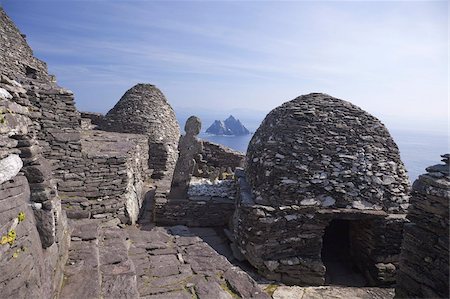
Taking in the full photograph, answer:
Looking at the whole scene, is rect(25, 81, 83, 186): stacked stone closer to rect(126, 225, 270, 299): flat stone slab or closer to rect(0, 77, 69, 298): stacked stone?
rect(126, 225, 270, 299): flat stone slab

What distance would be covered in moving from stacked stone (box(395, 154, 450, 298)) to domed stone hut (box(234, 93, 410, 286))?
2074mm

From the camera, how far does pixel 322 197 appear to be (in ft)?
23.2

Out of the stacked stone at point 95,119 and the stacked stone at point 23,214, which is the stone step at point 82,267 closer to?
the stacked stone at point 23,214

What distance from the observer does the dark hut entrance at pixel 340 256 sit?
7.13 metres

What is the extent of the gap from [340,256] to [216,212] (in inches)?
155

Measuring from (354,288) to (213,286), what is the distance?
4082mm

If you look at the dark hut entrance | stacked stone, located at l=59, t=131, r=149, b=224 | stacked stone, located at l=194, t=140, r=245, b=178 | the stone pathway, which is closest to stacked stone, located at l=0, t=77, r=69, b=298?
the stone pathway

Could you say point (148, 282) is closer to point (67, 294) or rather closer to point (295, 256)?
point (67, 294)

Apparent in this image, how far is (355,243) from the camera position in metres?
7.78

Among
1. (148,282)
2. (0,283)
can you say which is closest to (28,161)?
(0,283)

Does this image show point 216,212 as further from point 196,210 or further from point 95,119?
point 95,119

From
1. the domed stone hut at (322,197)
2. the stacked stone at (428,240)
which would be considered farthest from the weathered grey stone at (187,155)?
the stacked stone at (428,240)

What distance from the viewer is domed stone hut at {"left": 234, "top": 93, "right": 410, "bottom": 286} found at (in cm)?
680

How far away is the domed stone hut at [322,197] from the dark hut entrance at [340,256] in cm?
3
